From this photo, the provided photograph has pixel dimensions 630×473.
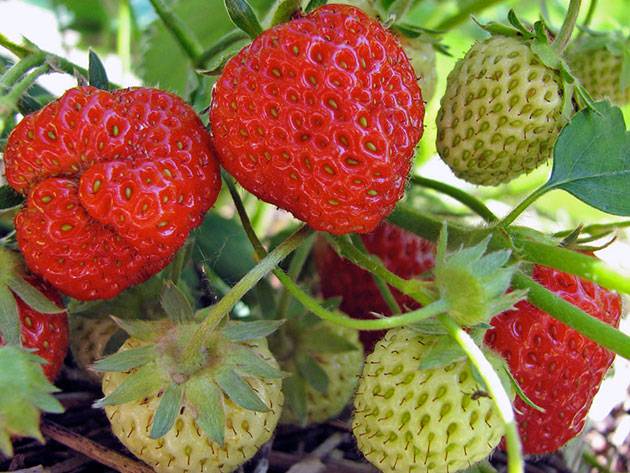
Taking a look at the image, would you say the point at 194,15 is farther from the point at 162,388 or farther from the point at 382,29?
the point at 162,388

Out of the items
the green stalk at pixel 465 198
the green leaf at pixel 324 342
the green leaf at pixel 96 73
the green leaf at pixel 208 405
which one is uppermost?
the green leaf at pixel 96 73

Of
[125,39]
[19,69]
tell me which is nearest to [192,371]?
[19,69]

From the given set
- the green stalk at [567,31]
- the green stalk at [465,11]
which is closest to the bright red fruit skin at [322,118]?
the green stalk at [567,31]

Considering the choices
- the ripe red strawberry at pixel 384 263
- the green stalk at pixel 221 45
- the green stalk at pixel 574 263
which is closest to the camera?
the green stalk at pixel 574 263

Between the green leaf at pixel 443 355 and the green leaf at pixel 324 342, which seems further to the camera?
the green leaf at pixel 324 342

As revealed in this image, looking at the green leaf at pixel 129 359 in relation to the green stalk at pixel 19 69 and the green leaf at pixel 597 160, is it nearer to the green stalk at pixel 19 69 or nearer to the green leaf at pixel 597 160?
the green stalk at pixel 19 69

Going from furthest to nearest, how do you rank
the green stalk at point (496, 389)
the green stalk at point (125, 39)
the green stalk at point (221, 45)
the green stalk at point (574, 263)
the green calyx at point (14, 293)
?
the green stalk at point (125, 39) → the green stalk at point (221, 45) → the green calyx at point (14, 293) → the green stalk at point (574, 263) → the green stalk at point (496, 389)

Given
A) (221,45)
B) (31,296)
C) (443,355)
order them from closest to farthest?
(443,355) < (31,296) < (221,45)

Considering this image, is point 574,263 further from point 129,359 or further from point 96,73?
point 96,73
